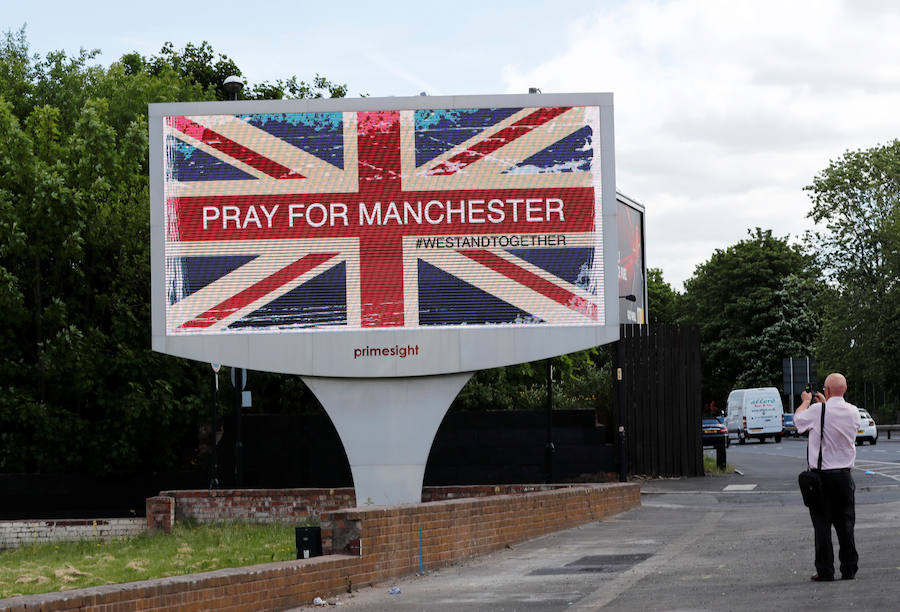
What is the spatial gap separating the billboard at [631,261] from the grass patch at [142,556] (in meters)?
14.1

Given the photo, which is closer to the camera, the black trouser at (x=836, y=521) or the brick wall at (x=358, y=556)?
the brick wall at (x=358, y=556)

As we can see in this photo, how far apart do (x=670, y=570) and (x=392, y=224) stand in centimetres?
1185

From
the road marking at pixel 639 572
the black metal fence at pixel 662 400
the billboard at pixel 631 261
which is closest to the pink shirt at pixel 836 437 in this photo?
the road marking at pixel 639 572

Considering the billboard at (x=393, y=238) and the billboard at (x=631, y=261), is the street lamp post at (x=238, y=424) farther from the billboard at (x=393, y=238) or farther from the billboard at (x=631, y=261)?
the billboard at (x=631, y=261)

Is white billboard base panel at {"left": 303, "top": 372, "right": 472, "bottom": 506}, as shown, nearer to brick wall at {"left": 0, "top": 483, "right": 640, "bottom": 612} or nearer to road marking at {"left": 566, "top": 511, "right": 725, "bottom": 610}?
brick wall at {"left": 0, "top": 483, "right": 640, "bottom": 612}

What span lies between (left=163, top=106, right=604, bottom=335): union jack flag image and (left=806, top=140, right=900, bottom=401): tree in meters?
51.7

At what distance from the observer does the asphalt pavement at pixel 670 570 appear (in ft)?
35.6

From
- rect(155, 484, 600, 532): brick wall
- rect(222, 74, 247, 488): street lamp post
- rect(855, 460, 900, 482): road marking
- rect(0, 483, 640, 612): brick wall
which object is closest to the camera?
rect(0, 483, 640, 612): brick wall

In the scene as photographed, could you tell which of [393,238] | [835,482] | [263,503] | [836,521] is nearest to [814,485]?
[835,482]

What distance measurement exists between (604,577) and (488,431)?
52.7 feet

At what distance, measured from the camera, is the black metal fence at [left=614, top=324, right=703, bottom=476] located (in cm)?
3081

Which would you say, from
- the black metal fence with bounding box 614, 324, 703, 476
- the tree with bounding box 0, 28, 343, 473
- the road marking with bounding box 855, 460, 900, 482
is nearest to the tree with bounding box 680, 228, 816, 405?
the road marking with bounding box 855, 460, 900, 482

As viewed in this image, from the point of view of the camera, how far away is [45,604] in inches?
332

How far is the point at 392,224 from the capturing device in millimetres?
23891
